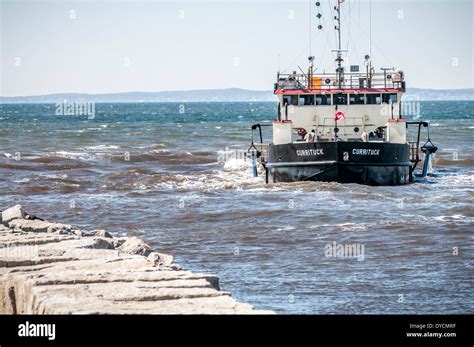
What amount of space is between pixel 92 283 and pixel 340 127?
2022 cm

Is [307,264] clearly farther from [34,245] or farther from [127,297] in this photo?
[127,297]

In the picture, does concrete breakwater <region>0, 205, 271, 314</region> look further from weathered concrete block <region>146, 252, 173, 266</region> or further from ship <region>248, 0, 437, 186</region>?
ship <region>248, 0, 437, 186</region>

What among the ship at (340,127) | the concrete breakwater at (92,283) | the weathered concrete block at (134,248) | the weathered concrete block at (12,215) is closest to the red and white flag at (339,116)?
the ship at (340,127)

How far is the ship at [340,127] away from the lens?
27.6m

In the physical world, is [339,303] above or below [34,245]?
below

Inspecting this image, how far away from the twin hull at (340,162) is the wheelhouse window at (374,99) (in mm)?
2133

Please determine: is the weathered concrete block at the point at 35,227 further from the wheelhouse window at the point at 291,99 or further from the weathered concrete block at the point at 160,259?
the wheelhouse window at the point at 291,99

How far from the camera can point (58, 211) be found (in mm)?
23797

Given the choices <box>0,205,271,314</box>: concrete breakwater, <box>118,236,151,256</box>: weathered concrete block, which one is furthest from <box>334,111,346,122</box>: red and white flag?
<box>0,205,271,314</box>: concrete breakwater

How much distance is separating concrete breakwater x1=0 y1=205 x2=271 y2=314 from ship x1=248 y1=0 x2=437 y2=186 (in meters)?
14.9

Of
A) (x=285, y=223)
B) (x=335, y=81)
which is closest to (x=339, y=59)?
(x=335, y=81)
